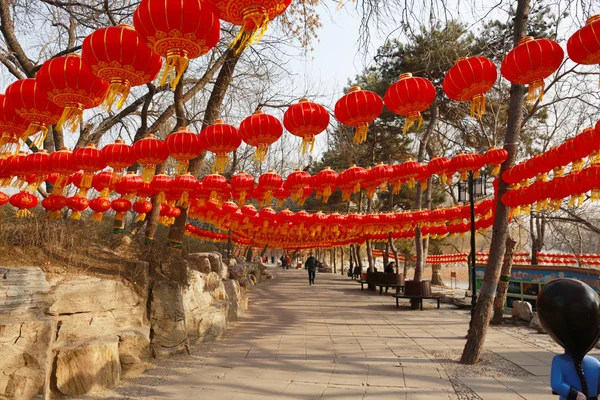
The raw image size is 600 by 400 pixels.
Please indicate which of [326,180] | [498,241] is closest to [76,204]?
[326,180]

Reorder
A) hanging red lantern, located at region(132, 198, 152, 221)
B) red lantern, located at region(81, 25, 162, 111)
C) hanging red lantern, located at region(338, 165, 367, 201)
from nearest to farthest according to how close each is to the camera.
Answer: red lantern, located at region(81, 25, 162, 111), hanging red lantern, located at region(338, 165, 367, 201), hanging red lantern, located at region(132, 198, 152, 221)

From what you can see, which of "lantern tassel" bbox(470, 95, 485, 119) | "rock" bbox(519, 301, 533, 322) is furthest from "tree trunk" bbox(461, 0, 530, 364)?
"rock" bbox(519, 301, 533, 322)

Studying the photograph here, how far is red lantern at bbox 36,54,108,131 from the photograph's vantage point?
4.43 m

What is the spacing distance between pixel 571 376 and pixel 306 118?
4407mm

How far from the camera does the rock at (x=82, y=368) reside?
4.92 meters

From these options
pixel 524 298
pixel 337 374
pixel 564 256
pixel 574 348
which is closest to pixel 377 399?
pixel 337 374

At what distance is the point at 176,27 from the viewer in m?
3.57

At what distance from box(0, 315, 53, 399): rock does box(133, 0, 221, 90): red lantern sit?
3.61m

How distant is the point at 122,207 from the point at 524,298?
13330 mm

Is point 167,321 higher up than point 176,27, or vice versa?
point 176,27

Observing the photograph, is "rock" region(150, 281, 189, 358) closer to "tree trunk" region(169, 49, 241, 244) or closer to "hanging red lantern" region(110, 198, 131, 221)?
"tree trunk" region(169, 49, 241, 244)

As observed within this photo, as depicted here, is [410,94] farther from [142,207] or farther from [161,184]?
[142,207]

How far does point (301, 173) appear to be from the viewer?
9.27 m

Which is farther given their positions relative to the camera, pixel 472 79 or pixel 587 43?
pixel 472 79
